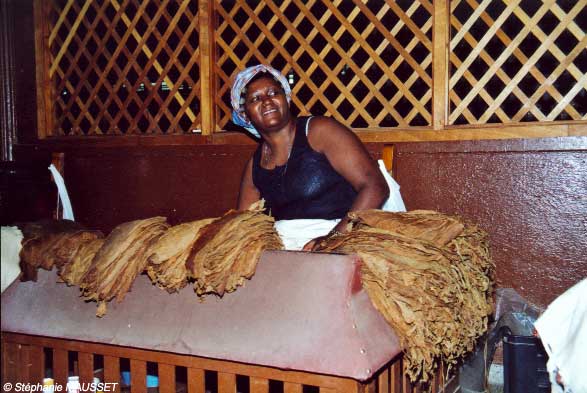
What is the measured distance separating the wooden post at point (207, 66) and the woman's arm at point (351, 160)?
126cm

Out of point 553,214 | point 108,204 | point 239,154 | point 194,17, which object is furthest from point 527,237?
point 108,204

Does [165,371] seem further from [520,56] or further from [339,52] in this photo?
[520,56]

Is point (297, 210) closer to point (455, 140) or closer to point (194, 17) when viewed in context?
point (455, 140)

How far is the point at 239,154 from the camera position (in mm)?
3525

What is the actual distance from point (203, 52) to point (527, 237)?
8.07 feet

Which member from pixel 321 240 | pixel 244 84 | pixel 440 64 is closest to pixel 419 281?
pixel 321 240

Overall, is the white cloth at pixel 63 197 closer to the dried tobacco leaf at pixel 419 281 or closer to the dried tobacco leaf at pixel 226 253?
the dried tobacco leaf at pixel 226 253

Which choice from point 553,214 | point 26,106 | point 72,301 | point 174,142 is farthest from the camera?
point 26,106

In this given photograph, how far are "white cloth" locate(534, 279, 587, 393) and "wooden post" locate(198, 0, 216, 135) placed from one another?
8.41ft

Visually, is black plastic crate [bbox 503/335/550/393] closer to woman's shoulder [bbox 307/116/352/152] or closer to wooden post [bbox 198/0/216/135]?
Answer: woman's shoulder [bbox 307/116/352/152]

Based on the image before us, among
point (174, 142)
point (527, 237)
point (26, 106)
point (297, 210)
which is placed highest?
point (26, 106)

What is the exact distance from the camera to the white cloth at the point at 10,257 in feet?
6.49

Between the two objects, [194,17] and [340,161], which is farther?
[194,17]

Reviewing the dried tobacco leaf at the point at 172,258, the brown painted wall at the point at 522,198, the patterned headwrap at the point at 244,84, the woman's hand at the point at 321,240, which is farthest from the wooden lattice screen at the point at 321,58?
the dried tobacco leaf at the point at 172,258
